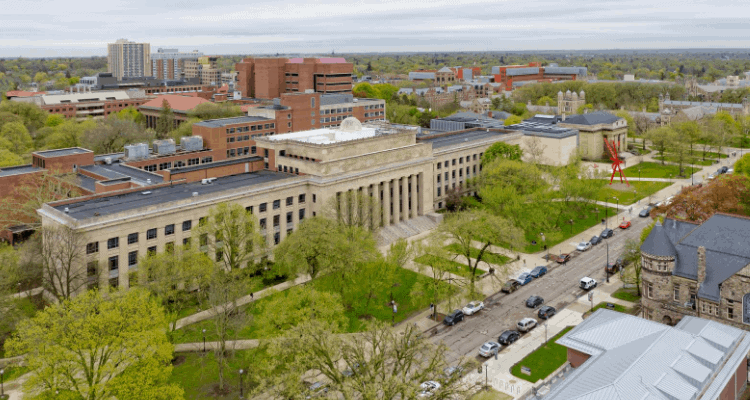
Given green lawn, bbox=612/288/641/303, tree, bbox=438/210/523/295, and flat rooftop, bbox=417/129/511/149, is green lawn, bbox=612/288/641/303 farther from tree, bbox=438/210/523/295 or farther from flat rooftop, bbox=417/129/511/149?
flat rooftop, bbox=417/129/511/149

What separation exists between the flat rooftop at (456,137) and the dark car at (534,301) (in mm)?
51246

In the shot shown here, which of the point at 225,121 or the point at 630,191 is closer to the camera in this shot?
the point at 630,191

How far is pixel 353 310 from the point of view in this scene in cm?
7025

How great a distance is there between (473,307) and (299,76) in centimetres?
13705

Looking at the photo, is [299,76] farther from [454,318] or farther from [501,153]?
[454,318]

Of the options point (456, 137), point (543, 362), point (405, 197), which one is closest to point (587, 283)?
point (543, 362)

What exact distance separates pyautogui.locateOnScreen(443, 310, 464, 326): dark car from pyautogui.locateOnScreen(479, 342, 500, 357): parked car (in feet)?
22.9

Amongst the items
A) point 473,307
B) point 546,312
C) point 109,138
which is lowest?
point 546,312

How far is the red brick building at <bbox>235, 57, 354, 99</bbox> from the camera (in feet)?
623

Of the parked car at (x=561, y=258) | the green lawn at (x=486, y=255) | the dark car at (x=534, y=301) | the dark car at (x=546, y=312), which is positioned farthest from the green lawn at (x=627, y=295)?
the green lawn at (x=486, y=255)

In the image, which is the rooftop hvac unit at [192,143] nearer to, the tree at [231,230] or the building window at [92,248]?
the tree at [231,230]

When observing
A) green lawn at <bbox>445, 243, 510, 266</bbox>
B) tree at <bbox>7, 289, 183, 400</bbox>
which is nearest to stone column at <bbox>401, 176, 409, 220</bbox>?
green lawn at <bbox>445, 243, 510, 266</bbox>

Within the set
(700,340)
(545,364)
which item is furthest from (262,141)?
(700,340)

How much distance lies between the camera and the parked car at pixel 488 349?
195 ft
